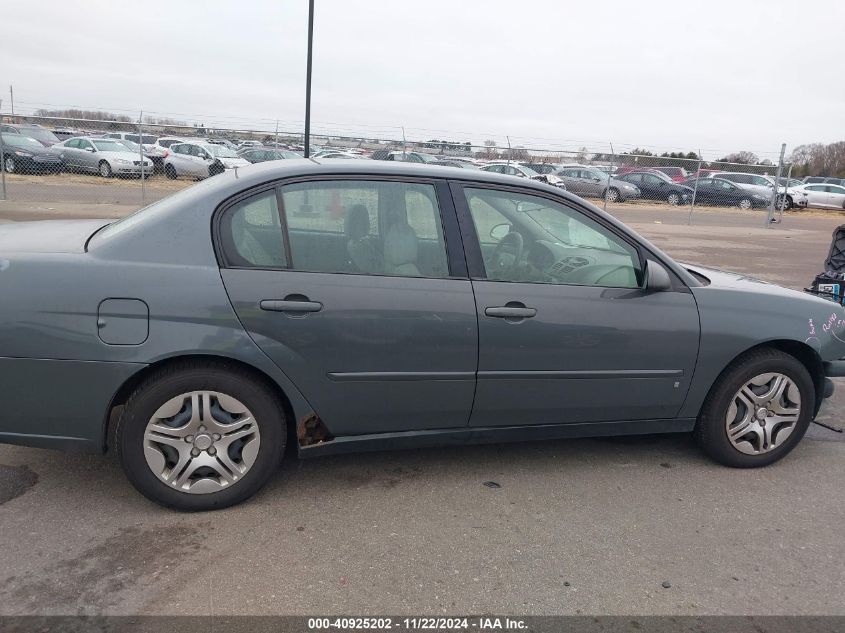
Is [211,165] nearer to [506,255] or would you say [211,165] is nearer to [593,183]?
[593,183]

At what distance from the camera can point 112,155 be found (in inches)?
877

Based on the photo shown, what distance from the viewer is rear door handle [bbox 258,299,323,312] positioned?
3.15 meters

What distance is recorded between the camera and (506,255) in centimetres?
357

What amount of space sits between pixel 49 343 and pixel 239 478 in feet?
3.27

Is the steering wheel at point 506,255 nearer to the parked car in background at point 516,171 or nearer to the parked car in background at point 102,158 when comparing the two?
the parked car in background at point 516,171

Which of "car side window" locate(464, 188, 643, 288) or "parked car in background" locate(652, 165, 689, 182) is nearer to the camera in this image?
"car side window" locate(464, 188, 643, 288)

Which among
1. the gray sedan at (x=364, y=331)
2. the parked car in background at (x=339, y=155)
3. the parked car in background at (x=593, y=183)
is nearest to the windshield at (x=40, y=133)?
the parked car in background at (x=339, y=155)

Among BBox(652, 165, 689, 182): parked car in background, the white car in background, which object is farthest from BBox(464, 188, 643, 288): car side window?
BBox(652, 165, 689, 182): parked car in background

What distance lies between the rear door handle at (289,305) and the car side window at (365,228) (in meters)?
0.17

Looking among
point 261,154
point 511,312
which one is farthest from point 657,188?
point 511,312

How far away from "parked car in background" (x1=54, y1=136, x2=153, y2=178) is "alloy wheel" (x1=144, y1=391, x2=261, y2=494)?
815 inches

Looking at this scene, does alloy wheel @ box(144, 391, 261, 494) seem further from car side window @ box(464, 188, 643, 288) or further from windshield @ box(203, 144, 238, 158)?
windshield @ box(203, 144, 238, 158)

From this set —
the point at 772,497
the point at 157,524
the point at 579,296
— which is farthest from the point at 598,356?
the point at 157,524

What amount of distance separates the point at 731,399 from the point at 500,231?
1.57 meters
